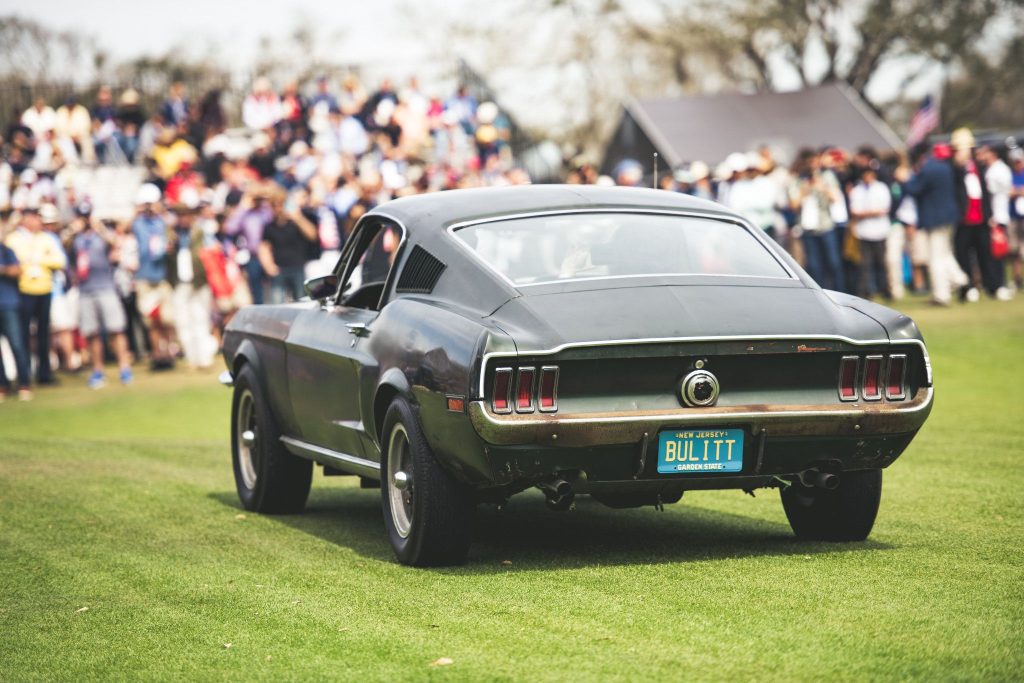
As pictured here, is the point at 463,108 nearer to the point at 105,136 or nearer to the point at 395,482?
the point at 105,136

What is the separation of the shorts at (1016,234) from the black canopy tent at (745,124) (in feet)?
26.5

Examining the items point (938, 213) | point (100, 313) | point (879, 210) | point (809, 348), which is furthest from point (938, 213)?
point (809, 348)

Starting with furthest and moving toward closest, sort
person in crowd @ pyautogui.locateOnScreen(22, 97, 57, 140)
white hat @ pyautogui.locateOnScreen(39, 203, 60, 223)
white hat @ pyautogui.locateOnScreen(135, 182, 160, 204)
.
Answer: person in crowd @ pyautogui.locateOnScreen(22, 97, 57, 140) < white hat @ pyautogui.locateOnScreen(135, 182, 160, 204) < white hat @ pyautogui.locateOnScreen(39, 203, 60, 223)

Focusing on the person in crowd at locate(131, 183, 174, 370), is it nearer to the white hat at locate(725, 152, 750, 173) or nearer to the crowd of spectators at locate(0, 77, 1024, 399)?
the crowd of spectators at locate(0, 77, 1024, 399)

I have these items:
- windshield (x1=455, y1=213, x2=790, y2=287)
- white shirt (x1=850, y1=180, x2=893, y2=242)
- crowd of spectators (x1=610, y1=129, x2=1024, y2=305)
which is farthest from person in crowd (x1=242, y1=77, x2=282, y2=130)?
windshield (x1=455, y1=213, x2=790, y2=287)

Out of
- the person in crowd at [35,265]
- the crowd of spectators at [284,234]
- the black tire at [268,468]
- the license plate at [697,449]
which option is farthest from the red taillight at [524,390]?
the person in crowd at [35,265]

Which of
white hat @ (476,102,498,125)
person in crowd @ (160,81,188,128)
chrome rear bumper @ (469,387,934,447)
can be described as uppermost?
person in crowd @ (160,81,188,128)

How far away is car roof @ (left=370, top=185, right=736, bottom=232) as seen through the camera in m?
7.96

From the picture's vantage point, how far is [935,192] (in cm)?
2258

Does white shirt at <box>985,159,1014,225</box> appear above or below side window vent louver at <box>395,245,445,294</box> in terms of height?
below

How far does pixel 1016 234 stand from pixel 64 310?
14584mm

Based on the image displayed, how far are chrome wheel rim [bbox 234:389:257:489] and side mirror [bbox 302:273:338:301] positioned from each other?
3.60 feet

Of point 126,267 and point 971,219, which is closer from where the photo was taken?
point 971,219

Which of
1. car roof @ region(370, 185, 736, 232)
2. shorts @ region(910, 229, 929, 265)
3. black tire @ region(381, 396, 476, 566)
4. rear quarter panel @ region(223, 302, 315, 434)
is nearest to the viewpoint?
black tire @ region(381, 396, 476, 566)
